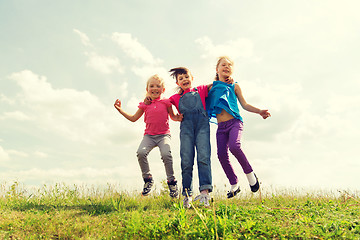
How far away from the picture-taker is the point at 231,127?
671 cm

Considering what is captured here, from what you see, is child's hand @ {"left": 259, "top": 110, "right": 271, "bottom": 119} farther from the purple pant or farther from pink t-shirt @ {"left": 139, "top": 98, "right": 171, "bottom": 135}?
pink t-shirt @ {"left": 139, "top": 98, "right": 171, "bottom": 135}

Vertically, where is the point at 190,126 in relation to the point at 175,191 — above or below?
above

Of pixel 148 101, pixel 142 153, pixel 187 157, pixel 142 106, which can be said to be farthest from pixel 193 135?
pixel 142 106

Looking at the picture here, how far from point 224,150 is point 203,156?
0.80 metres

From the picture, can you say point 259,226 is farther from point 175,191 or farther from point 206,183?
point 175,191

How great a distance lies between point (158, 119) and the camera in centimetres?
718

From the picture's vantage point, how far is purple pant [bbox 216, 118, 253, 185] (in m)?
6.53

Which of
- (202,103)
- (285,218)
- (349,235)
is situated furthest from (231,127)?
(349,235)

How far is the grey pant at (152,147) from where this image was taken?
6992 mm

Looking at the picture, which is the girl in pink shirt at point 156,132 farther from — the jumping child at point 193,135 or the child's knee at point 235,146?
the child's knee at point 235,146

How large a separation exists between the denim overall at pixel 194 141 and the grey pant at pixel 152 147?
685 millimetres

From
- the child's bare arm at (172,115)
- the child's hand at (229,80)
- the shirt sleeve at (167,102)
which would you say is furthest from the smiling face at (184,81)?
the child's hand at (229,80)

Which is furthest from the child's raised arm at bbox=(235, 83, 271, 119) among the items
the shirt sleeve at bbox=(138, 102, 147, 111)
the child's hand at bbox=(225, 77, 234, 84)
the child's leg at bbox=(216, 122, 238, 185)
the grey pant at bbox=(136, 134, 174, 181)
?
the shirt sleeve at bbox=(138, 102, 147, 111)

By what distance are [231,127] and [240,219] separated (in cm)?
268
